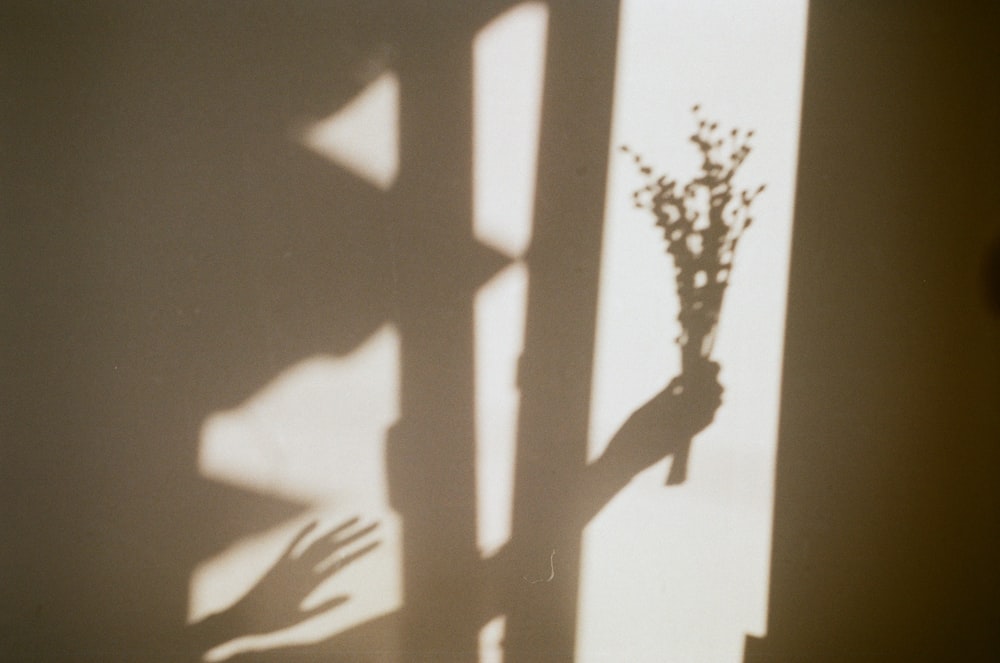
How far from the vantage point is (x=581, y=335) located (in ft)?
5.30

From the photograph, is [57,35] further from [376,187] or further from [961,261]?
[961,261]

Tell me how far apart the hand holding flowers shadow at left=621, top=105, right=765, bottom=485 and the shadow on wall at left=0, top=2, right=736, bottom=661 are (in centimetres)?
14

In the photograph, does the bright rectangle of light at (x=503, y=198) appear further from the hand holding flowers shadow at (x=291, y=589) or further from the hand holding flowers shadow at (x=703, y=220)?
the hand holding flowers shadow at (x=291, y=589)

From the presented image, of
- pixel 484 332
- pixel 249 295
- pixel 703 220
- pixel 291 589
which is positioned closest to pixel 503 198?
pixel 484 332

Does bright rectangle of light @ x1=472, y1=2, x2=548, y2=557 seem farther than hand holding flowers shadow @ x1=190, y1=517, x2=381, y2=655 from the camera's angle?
No

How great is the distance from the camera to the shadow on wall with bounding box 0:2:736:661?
5.17ft

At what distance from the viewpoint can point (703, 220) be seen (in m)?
1.58

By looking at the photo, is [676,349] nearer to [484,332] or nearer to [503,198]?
[484,332]

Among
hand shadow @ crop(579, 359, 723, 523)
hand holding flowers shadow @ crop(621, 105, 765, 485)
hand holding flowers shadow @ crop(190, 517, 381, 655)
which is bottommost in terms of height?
hand holding flowers shadow @ crop(190, 517, 381, 655)

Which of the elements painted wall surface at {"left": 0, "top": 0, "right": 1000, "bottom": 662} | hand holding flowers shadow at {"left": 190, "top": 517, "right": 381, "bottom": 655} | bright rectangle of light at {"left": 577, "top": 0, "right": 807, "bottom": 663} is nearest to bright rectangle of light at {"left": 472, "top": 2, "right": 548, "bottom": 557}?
painted wall surface at {"left": 0, "top": 0, "right": 1000, "bottom": 662}

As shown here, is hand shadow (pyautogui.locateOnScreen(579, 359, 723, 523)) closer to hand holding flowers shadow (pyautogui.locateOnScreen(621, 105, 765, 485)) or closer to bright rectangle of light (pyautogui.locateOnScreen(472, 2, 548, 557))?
hand holding flowers shadow (pyautogui.locateOnScreen(621, 105, 765, 485))

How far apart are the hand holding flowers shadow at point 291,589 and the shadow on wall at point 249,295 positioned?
0.04 ft

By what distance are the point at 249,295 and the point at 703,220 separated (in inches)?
52.2

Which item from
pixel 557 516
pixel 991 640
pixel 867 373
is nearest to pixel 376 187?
pixel 557 516
